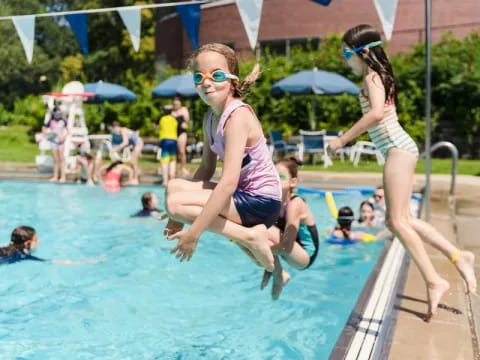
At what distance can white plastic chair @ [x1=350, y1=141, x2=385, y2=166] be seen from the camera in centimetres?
1635

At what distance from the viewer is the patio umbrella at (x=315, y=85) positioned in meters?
16.0

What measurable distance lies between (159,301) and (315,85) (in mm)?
11428

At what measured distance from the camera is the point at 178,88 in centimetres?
1678

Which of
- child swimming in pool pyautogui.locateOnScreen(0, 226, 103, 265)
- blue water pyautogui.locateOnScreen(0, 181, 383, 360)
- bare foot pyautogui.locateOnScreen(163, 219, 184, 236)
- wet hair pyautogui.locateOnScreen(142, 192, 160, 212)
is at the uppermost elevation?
bare foot pyautogui.locateOnScreen(163, 219, 184, 236)

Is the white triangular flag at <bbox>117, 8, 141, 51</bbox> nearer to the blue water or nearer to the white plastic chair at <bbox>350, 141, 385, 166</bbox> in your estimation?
the blue water

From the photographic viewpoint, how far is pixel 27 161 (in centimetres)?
1781

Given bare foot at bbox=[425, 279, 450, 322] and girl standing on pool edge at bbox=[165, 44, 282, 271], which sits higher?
girl standing on pool edge at bbox=[165, 44, 282, 271]

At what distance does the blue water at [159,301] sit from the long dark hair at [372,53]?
1.90 metres

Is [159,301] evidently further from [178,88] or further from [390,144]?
[178,88]

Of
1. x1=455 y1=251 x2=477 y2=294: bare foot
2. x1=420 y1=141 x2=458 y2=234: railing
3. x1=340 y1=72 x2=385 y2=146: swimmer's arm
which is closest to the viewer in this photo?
x1=340 y1=72 x2=385 y2=146: swimmer's arm

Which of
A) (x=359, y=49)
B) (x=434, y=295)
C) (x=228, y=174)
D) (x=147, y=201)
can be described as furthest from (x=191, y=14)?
(x=228, y=174)

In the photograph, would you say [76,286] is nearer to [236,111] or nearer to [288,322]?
[288,322]

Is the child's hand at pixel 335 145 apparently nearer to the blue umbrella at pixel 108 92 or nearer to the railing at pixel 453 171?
the railing at pixel 453 171

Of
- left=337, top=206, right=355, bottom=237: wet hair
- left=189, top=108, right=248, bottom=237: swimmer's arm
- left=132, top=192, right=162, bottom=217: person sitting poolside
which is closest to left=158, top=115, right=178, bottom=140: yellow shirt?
left=132, top=192, right=162, bottom=217: person sitting poolside
